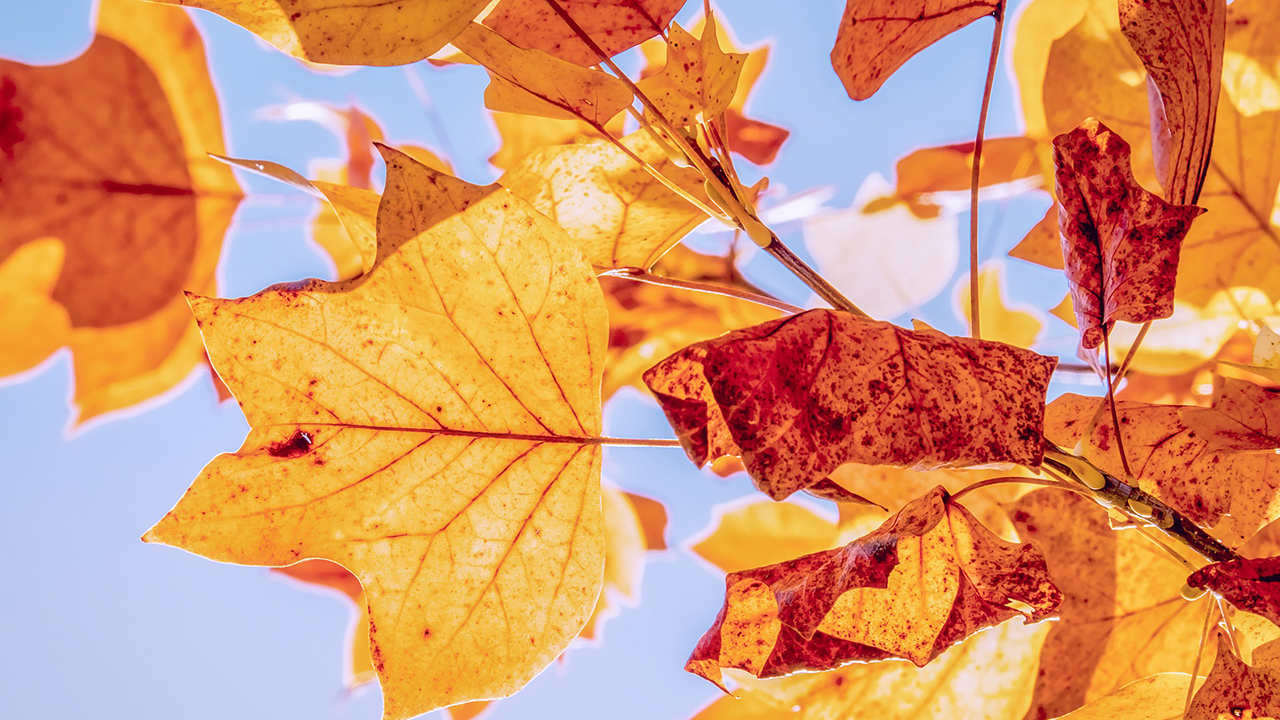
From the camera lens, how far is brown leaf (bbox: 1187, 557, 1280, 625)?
190 millimetres

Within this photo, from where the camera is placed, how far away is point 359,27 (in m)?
0.20

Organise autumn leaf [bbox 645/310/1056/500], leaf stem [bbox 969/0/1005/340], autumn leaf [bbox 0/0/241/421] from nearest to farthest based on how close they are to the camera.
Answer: autumn leaf [bbox 645/310/1056/500]
leaf stem [bbox 969/0/1005/340]
autumn leaf [bbox 0/0/241/421]

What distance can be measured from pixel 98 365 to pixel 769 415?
1.45ft

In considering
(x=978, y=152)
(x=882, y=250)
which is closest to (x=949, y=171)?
(x=882, y=250)

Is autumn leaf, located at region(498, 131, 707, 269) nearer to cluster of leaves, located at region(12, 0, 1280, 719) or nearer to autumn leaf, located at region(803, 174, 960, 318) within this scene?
cluster of leaves, located at region(12, 0, 1280, 719)

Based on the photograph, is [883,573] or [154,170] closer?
[883,573]

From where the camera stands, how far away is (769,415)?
16 centimetres

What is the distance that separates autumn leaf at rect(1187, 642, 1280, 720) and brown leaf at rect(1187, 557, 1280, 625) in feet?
0.12

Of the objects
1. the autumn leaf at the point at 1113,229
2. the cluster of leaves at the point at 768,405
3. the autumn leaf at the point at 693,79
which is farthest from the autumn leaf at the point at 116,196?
the autumn leaf at the point at 1113,229

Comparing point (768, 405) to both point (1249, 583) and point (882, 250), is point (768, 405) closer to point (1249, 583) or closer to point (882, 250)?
point (1249, 583)

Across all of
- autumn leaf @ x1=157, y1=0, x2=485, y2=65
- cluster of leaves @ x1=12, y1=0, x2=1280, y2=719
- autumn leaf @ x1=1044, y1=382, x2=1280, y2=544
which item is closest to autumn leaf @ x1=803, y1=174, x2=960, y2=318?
cluster of leaves @ x1=12, y1=0, x2=1280, y2=719

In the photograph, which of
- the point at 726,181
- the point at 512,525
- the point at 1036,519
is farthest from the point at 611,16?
the point at 1036,519

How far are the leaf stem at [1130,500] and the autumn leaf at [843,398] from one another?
0.17 feet

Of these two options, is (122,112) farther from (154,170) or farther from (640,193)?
(640,193)
